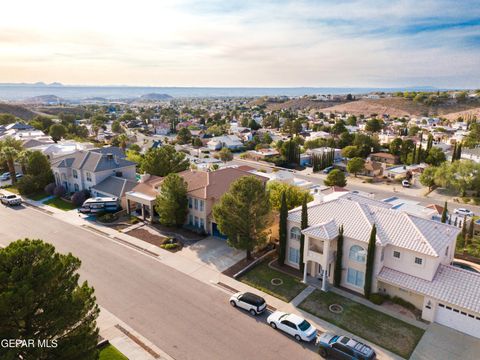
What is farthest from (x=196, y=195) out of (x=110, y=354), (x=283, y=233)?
(x=110, y=354)

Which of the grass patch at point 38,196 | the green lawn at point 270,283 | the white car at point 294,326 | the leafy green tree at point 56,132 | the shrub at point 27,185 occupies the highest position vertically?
the leafy green tree at point 56,132

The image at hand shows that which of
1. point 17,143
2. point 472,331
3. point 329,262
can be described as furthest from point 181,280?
point 17,143

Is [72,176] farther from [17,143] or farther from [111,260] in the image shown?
[111,260]

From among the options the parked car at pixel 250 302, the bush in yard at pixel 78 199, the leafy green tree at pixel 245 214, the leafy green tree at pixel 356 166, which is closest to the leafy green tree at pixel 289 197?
the leafy green tree at pixel 245 214

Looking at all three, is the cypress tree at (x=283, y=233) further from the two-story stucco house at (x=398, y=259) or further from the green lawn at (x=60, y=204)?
the green lawn at (x=60, y=204)

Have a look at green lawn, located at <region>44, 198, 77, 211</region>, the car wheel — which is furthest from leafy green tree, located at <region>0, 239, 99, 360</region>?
green lawn, located at <region>44, 198, 77, 211</region>

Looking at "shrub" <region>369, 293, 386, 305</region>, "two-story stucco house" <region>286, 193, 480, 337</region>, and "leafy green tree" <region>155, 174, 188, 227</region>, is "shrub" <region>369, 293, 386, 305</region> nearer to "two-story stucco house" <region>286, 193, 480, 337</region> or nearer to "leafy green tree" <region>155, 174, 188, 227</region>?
"two-story stucco house" <region>286, 193, 480, 337</region>
